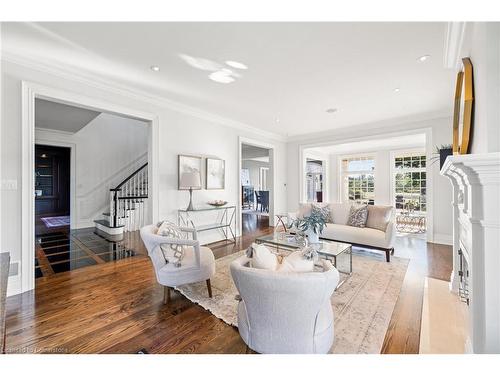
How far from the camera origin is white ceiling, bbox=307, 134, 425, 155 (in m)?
6.30

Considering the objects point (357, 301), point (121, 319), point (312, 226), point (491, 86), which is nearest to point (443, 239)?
point (312, 226)

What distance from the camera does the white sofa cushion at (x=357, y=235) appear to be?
3.62m

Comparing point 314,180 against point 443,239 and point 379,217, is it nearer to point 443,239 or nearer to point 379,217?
point 443,239

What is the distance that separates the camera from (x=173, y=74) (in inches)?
116

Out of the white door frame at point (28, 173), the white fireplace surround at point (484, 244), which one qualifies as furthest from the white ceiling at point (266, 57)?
the white fireplace surround at point (484, 244)

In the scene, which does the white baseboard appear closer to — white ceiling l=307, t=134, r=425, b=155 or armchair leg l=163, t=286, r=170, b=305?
white ceiling l=307, t=134, r=425, b=155

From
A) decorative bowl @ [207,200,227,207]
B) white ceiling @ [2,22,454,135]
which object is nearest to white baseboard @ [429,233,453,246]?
white ceiling @ [2,22,454,135]

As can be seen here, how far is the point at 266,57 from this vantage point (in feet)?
8.26

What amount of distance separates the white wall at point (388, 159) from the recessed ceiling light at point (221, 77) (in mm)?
3753

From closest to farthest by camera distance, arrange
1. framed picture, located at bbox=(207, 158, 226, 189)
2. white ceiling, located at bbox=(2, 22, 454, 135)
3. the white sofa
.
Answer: white ceiling, located at bbox=(2, 22, 454, 135) → the white sofa → framed picture, located at bbox=(207, 158, 226, 189)

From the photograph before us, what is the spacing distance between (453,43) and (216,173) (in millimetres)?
3851

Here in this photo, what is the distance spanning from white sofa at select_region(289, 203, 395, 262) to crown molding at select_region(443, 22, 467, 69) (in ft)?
7.73

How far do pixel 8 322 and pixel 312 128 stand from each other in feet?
19.5

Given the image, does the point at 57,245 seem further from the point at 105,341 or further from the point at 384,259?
the point at 384,259
